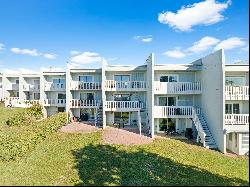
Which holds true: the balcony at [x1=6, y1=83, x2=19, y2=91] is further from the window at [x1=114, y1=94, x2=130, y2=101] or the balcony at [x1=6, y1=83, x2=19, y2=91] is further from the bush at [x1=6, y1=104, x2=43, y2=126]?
the window at [x1=114, y1=94, x2=130, y2=101]

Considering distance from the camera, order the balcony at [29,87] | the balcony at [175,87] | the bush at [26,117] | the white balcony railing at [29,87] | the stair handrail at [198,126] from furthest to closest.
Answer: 1. the white balcony railing at [29,87]
2. the balcony at [29,87]
3. the bush at [26,117]
4. the balcony at [175,87]
5. the stair handrail at [198,126]

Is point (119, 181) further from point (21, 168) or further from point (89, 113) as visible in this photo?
point (89, 113)

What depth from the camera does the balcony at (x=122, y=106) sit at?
98.0ft

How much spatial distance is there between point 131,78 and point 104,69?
4.17m

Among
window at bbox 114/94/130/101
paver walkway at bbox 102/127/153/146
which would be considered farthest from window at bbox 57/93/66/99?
paver walkway at bbox 102/127/153/146

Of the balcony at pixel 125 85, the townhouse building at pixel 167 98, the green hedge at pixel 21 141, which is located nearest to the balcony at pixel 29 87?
the townhouse building at pixel 167 98

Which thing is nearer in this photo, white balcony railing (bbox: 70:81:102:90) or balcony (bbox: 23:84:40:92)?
white balcony railing (bbox: 70:81:102:90)

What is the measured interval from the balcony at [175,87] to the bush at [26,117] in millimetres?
16454

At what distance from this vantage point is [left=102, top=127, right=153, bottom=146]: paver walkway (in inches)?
936

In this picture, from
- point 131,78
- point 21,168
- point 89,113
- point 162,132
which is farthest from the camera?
point 89,113

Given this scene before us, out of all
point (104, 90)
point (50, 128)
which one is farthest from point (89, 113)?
point (50, 128)

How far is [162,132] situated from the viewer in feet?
94.6

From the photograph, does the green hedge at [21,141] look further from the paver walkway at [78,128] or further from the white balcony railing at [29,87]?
the white balcony railing at [29,87]

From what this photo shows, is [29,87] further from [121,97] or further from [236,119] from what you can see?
[236,119]
